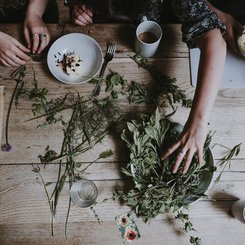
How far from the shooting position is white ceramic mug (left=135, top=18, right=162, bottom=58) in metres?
1.02

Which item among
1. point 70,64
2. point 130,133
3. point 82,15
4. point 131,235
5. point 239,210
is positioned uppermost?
point 82,15

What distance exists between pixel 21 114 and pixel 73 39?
306 mm

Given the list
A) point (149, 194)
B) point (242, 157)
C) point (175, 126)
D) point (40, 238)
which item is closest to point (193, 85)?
point (175, 126)

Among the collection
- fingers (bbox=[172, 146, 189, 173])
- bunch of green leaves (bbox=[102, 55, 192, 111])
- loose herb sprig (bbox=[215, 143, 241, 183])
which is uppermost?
bunch of green leaves (bbox=[102, 55, 192, 111])

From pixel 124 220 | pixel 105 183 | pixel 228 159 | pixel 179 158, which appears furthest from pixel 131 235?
pixel 228 159

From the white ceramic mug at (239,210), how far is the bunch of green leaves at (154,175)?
A: 12 cm

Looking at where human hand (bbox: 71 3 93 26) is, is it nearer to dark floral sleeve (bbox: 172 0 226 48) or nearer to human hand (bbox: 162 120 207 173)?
dark floral sleeve (bbox: 172 0 226 48)

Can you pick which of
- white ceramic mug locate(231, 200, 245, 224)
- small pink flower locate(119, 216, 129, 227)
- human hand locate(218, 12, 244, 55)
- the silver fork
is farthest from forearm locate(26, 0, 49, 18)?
white ceramic mug locate(231, 200, 245, 224)

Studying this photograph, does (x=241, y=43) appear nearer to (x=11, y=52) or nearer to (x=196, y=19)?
(x=196, y=19)

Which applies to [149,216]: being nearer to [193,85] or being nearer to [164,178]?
[164,178]

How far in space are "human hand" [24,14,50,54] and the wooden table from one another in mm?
60

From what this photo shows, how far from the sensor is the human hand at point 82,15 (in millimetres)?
1122

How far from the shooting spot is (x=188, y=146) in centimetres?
93

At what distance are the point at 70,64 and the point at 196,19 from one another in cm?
42
